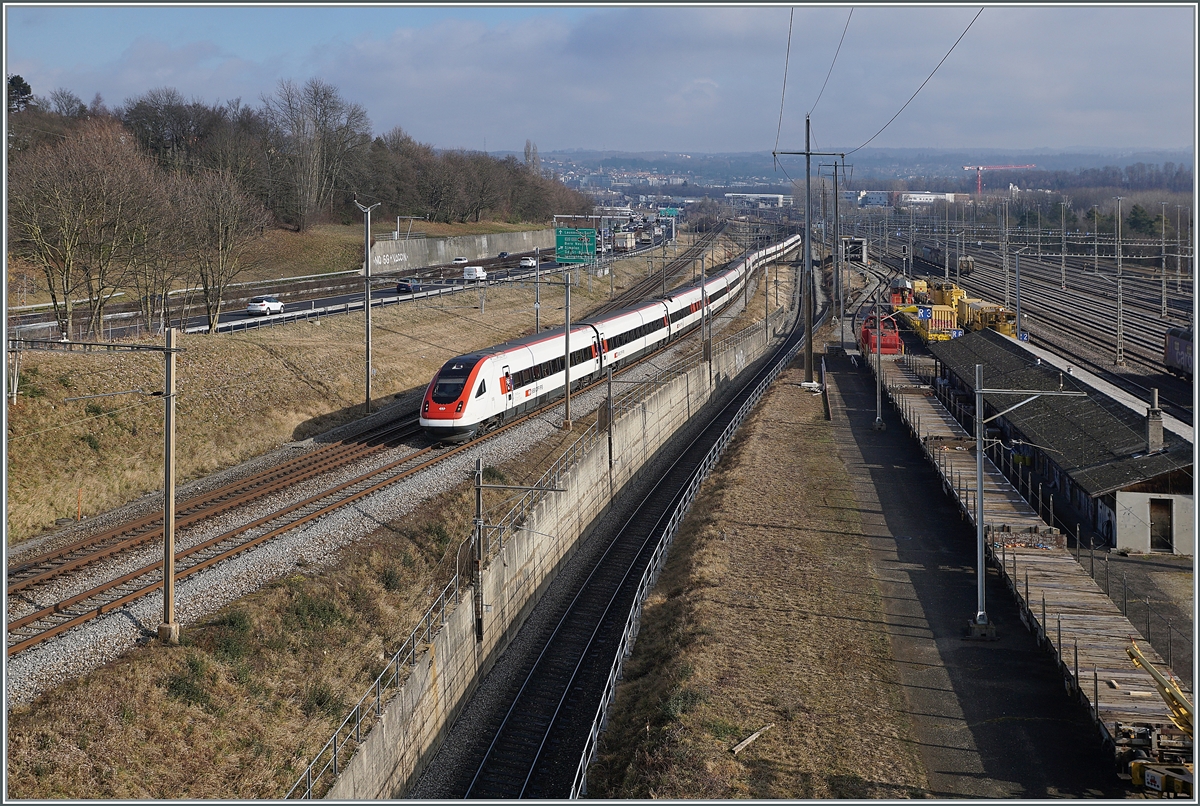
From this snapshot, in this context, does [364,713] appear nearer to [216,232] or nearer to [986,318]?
[216,232]

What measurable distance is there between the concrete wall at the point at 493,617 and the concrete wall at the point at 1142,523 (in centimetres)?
1452

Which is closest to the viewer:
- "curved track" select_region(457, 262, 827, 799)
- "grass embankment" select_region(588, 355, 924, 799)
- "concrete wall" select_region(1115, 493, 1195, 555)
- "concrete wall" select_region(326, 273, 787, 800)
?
"grass embankment" select_region(588, 355, 924, 799)

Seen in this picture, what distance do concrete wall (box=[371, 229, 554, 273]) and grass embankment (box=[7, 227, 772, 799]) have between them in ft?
151

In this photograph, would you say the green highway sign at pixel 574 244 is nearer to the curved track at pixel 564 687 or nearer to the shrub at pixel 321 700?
the curved track at pixel 564 687

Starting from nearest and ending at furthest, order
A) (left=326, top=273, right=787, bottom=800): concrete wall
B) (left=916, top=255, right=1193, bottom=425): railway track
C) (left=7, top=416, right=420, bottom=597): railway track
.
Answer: (left=326, top=273, right=787, bottom=800): concrete wall
(left=7, top=416, right=420, bottom=597): railway track
(left=916, top=255, right=1193, bottom=425): railway track

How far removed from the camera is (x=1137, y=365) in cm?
5250

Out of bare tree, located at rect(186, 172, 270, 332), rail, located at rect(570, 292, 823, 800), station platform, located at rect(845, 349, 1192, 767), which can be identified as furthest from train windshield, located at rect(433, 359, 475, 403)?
station platform, located at rect(845, 349, 1192, 767)

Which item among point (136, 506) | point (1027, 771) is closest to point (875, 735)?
point (1027, 771)

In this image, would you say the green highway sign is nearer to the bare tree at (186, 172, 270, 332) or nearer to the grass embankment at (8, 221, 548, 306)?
the grass embankment at (8, 221, 548, 306)

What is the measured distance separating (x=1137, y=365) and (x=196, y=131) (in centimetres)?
7077

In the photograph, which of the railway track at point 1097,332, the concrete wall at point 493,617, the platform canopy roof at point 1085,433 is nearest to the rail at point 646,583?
the concrete wall at point 493,617

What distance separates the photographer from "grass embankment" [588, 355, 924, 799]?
16.3m

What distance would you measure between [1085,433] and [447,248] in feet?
220

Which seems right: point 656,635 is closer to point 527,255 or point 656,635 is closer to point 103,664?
point 103,664
